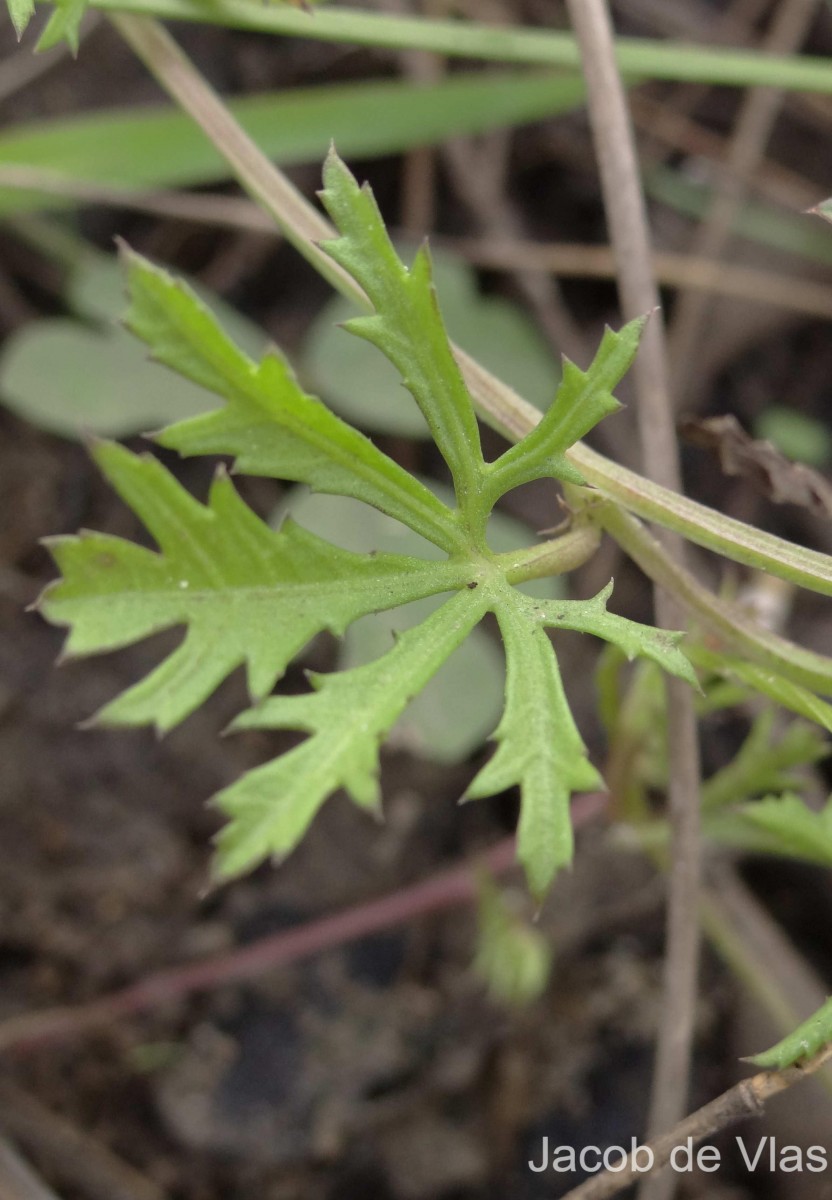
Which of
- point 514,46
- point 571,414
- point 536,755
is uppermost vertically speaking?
point 514,46

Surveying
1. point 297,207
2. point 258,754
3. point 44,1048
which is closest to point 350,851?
point 258,754

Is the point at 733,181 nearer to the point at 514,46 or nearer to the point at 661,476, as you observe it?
the point at 514,46

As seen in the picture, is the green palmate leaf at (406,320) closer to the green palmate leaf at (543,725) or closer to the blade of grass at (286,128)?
the green palmate leaf at (543,725)

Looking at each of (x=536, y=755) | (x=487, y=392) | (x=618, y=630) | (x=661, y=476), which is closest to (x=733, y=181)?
(x=661, y=476)

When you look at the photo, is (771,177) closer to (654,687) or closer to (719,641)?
(654,687)

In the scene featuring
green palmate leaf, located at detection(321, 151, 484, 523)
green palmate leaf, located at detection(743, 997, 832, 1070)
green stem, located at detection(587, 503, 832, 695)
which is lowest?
green palmate leaf, located at detection(743, 997, 832, 1070)

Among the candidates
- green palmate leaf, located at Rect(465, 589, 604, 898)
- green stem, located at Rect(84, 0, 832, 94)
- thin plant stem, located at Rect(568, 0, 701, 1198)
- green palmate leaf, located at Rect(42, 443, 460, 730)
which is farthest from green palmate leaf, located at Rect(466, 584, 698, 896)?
green stem, located at Rect(84, 0, 832, 94)

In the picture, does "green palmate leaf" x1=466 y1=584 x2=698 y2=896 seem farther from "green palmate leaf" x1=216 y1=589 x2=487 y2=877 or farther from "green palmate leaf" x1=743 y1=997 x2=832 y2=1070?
"green palmate leaf" x1=743 y1=997 x2=832 y2=1070

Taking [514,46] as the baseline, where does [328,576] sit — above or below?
below
